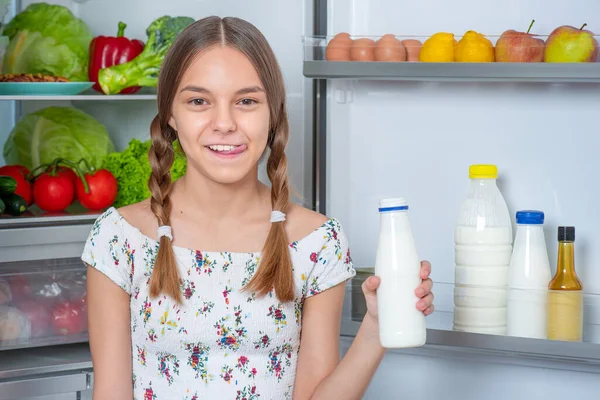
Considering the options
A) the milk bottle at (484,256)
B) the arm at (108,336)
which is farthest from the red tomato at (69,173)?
the milk bottle at (484,256)

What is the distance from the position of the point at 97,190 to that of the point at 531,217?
101 centimetres

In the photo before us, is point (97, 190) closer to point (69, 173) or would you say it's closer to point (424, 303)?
point (69, 173)

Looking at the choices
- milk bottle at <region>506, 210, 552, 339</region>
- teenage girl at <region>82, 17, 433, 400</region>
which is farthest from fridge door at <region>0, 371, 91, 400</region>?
milk bottle at <region>506, 210, 552, 339</region>

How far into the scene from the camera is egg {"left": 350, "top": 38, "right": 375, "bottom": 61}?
1819mm

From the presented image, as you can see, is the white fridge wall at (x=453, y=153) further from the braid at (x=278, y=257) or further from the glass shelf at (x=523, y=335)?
the braid at (x=278, y=257)

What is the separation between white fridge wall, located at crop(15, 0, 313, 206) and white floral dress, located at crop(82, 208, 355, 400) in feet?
1.85

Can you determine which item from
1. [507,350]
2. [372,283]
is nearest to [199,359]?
[372,283]

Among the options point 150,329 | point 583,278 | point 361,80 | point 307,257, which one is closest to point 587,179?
point 583,278

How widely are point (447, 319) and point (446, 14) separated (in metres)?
0.63

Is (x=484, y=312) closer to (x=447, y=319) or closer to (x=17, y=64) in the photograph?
(x=447, y=319)

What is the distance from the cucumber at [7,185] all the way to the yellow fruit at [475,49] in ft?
3.34

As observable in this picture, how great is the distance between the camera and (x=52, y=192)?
2.10 m

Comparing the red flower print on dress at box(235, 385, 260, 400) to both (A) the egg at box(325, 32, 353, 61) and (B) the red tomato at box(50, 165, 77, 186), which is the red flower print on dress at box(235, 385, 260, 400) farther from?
(B) the red tomato at box(50, 165, 77, 186)

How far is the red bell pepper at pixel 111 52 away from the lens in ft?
7.14
